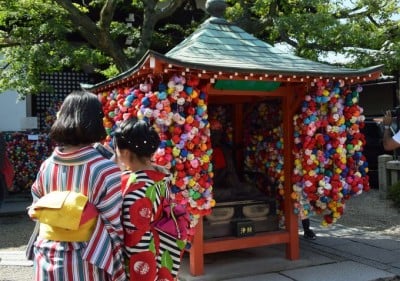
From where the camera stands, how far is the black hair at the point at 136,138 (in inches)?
110

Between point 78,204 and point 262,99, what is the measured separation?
4836mm

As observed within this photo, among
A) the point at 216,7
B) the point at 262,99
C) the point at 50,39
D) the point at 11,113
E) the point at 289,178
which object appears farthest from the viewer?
the point at 11,113

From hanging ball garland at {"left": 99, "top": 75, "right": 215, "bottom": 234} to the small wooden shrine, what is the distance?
0.01m

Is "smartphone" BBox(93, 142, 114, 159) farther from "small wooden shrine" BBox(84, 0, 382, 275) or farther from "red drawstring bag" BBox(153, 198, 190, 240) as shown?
"small wooden shrine" BBox(84, 0, 382, 275)

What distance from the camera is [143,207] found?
263 centimetres

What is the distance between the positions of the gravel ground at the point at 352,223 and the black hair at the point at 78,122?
12.5ft

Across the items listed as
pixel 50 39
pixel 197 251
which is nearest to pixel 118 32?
pixel 50 39

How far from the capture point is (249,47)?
6.18 meters

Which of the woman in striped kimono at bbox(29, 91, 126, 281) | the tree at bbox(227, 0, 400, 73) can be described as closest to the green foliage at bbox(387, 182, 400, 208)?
the tree at bbox(227, 0, 400, 73)

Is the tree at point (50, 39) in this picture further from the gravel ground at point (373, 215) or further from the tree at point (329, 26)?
the gravel ground at point (373, 215)

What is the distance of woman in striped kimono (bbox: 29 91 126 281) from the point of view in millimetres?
2365

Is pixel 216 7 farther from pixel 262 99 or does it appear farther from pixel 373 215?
pixel 373 215

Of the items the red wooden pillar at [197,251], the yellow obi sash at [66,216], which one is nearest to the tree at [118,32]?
the red wooden pillar at [197,251]

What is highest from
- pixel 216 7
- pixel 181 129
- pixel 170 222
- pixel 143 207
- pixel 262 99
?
pixel 216 7
